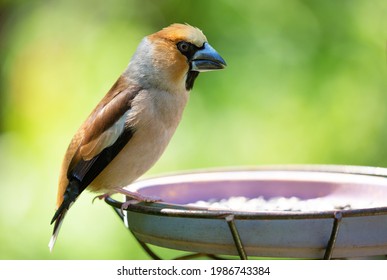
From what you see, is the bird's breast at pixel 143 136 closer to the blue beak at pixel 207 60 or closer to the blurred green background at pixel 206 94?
the blue beak at pixel 207 60

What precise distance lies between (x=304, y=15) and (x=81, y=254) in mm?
1976

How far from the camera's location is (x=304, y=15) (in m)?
4.69

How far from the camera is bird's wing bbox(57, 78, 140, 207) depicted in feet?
9.98

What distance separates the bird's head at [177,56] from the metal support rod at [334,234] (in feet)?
3.28

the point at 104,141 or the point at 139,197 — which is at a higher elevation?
the point at 104,141

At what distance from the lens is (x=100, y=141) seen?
3.04 metres

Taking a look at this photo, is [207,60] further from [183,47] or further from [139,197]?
[139,197]

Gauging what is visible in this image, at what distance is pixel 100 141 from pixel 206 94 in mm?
1462

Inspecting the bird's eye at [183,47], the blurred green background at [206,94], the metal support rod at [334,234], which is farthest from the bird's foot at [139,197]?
the blurred green background at [206,94]

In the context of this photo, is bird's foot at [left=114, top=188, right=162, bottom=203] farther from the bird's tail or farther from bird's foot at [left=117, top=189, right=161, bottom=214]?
the bird's tail

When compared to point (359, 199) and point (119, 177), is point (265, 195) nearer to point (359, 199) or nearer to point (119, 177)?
point (359, 199)

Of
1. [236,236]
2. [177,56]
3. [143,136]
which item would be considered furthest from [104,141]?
A: [236,236]

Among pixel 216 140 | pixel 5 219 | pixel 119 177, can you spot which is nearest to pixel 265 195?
pixel 119 177

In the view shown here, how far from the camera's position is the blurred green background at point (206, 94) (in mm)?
4246
